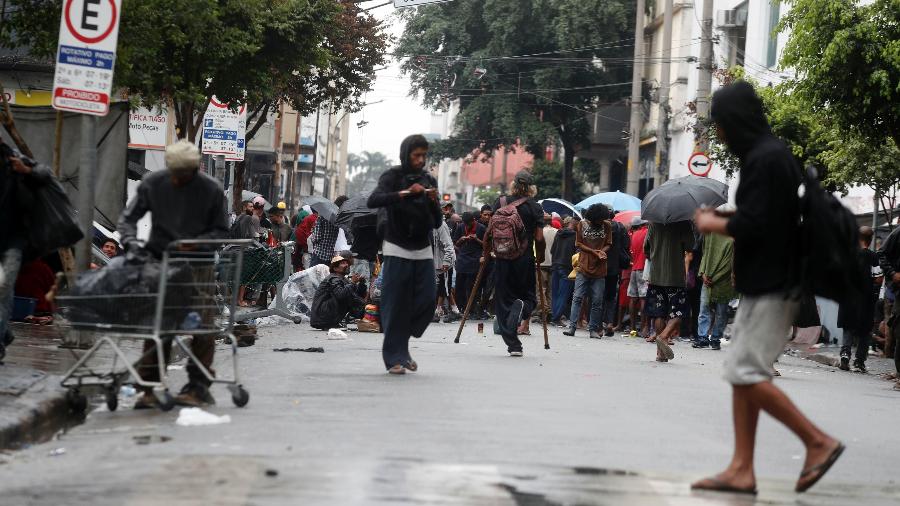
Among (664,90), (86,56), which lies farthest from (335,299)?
(664,90)

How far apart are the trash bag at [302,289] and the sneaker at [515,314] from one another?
6.91 meters

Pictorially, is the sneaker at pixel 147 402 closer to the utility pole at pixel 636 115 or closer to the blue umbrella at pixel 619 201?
the blue umbrella at pixel 619 201

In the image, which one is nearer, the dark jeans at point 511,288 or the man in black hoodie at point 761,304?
the man in black hoodie at point 761,304

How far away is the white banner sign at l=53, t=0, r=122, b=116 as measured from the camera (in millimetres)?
11344

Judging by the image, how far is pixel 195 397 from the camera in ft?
29.9

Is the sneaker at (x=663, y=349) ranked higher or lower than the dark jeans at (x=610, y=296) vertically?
lower

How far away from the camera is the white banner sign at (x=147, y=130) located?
28.3 m

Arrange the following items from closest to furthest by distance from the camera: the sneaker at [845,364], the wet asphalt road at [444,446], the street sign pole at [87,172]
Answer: the wet asphalt road at [444,446]
the street sign pole at [87,172]
the sneaker at [845,364]

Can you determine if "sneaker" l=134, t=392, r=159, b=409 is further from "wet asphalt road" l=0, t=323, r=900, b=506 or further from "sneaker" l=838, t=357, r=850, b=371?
"sneaker" l=838, t=357, r=850, b=371

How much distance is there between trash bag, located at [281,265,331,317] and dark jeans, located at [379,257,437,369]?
9.65 meters

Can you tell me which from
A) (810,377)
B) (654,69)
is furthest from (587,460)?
(654,69)

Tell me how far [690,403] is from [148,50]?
9.03 m

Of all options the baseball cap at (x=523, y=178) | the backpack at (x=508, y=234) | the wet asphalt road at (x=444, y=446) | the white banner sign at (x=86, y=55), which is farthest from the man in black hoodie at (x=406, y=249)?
the baseball cap at (x=523, y=178)

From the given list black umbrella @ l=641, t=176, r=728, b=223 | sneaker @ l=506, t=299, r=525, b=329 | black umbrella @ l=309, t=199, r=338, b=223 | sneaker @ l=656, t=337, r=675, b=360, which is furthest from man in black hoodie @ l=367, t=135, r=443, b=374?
black umbrella @ l=309, t=199, r=338, b=223
